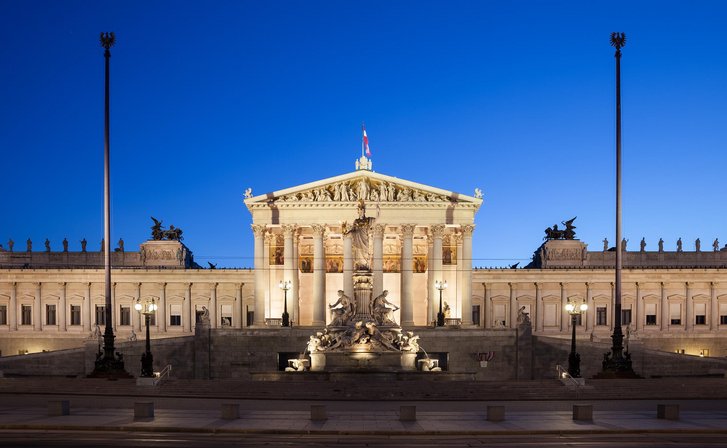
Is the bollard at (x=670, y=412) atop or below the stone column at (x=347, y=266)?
below

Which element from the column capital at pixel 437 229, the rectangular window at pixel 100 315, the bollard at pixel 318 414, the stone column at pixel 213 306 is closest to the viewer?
the bollard at pixel 318 414

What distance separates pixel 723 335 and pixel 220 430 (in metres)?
71.3

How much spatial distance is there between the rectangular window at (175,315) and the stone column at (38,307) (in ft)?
45.2

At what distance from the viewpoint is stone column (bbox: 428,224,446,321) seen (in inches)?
2889

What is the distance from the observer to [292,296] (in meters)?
73.8

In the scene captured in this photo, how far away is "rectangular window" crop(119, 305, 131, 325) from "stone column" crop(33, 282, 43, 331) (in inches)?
331

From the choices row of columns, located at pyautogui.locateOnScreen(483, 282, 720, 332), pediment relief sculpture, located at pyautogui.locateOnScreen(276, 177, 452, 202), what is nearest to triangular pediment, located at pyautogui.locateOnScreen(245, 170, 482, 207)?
pediment relief sculpture, located at pyautogui.locateOnScreen(276, 177, 452, 202)

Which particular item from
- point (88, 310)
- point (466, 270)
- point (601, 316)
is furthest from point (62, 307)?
point (601, 316)

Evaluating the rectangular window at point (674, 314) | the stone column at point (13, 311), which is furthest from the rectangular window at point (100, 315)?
the rectangular window at point (674, 314)

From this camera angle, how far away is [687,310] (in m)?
82.7

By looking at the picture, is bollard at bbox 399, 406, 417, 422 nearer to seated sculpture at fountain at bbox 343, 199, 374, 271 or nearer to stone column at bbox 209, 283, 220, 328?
seated sculpture at fountain at bbox 343, 199, 374, 271

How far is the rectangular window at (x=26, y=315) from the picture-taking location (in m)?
83.7

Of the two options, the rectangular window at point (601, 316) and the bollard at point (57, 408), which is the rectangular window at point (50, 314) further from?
the bollard at point (57, 408)

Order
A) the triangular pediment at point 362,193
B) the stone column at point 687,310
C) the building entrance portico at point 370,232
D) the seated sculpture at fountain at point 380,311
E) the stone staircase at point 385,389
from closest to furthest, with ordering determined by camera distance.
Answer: the stone staircase at point 385,389 → the seated sculpture at fountain at point 380,311 → the building entrance portico at point 370,232 → the triangular pediment at point 362,193 → the stone column at point 687,310
